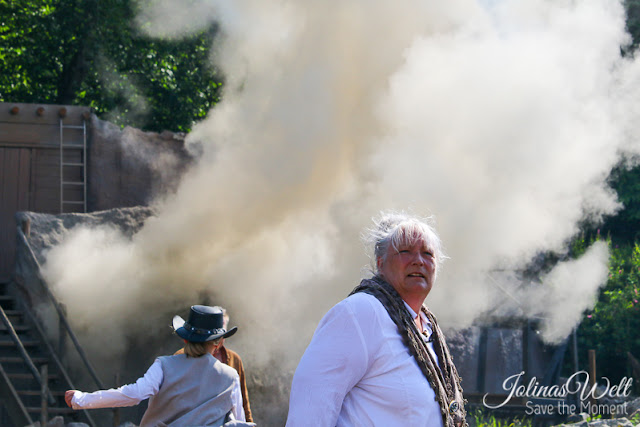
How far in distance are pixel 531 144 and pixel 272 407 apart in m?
4.39

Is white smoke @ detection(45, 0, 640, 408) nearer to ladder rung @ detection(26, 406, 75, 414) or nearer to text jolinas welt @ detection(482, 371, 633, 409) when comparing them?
text jolinas welt @ detection(482, 371, 633, 409)

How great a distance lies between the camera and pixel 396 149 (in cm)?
933

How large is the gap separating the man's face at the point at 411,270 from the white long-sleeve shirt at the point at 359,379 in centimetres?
18

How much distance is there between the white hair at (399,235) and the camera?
98.4 inches

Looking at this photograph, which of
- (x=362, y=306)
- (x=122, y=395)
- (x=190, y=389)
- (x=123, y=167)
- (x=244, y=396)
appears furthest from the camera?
(x=123, y=167)

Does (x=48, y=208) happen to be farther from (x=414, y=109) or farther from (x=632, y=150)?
(x=632, y=150)

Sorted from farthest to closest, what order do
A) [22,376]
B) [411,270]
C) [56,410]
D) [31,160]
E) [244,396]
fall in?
[31,160]
[22,376]
[56,410]
[244,396]
[411,270]

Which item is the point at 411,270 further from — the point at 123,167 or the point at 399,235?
the point at 123,167

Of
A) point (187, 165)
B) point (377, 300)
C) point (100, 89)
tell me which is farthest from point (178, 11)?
point (377, 300)

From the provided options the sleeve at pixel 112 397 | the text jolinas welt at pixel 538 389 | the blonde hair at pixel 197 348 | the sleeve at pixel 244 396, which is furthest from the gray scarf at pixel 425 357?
the text jolinas welt at pixel 538 389

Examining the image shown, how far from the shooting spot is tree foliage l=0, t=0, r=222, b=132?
47.2 feet

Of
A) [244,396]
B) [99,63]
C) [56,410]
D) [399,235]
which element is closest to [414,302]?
[399,235]

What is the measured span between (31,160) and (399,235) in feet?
31.0

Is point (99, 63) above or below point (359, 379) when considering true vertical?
above
